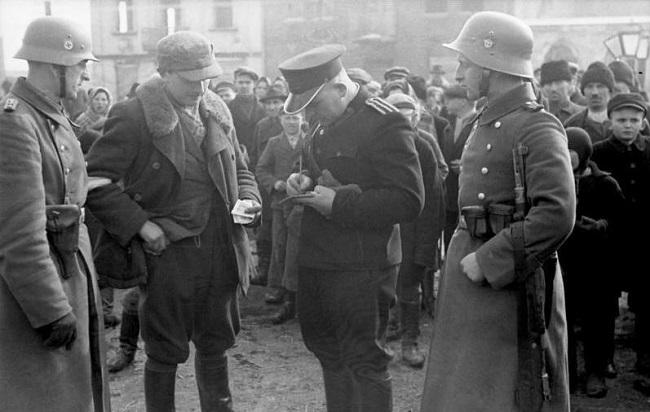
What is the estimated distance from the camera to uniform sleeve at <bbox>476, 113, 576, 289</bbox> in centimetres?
302

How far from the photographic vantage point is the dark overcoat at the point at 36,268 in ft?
10.0

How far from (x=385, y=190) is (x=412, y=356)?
2.46 m

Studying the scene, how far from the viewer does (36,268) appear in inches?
122

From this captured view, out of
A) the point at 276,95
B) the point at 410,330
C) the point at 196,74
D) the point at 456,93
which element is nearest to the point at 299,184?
the point at 196,74

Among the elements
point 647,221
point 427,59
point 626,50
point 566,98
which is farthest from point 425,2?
point 647,221

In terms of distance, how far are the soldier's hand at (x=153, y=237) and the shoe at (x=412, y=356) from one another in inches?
104

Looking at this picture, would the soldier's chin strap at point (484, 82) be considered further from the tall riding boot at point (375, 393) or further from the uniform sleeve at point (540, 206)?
the tall riding boot at point (375, 393)

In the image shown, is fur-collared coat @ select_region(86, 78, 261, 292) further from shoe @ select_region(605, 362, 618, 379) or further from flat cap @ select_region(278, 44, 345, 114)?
shoe @ select_region(605, 362, 618, 379)

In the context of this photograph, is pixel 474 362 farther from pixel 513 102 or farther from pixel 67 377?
pixel 67 377

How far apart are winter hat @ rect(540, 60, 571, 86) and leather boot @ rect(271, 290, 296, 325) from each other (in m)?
3.28

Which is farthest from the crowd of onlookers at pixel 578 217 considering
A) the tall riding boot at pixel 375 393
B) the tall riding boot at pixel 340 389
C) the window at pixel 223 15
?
the window at pixel 223 15

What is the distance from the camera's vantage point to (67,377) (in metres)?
3.32

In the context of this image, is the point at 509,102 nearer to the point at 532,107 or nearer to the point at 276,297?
the point at 532,107

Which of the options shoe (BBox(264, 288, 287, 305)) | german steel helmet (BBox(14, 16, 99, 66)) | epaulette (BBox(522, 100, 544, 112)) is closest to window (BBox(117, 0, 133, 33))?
shoe (BBox(264, 288, 287, 305))
